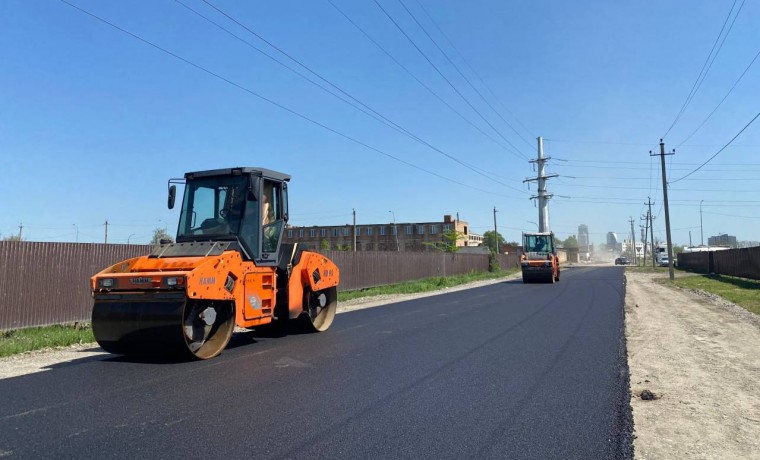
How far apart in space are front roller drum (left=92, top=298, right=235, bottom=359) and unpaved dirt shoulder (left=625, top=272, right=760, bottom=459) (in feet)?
18.5

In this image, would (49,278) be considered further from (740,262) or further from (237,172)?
(740,262)

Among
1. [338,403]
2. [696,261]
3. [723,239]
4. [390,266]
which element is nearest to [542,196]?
[696,261]

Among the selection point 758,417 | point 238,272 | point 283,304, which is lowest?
point 758,417

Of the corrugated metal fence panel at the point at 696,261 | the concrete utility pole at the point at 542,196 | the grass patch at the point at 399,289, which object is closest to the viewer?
the grass patch at the point at 399,289

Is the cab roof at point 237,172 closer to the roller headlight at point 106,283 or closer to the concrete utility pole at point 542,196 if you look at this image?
the roller headlight at point 106,283

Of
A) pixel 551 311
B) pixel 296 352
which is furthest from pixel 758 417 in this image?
pixel 551 311

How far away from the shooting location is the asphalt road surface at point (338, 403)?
417cm

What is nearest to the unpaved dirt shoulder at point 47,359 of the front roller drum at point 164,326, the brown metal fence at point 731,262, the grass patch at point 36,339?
the grass patch at point 36,339

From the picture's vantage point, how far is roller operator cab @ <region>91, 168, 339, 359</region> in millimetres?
7000

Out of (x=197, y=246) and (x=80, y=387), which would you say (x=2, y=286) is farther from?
(x=80, y=387)

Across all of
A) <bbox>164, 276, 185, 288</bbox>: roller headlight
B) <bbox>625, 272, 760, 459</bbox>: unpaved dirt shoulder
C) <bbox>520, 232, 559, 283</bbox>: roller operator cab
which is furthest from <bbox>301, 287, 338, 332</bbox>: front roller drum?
<bbox>520, 232, 559, 283</bbox>: roller operator cab

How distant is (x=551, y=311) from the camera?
47.0 ft

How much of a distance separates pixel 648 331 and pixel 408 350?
5.79 m

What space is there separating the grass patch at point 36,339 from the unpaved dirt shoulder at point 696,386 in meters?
9.61
